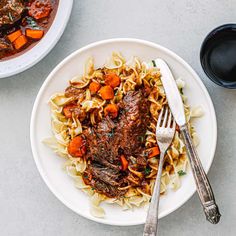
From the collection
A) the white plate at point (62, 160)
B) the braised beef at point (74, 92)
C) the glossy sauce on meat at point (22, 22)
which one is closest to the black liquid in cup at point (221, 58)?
the white plate at point (62, 160)

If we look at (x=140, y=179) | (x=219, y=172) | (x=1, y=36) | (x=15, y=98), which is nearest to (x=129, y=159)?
(x=140, y=179)

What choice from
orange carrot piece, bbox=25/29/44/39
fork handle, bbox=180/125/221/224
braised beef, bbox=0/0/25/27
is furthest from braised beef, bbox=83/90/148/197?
braised beef, bbox=0/0/25/27

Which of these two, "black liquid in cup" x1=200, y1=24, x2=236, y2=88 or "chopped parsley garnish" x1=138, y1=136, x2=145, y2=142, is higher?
"black liquid in cup" x1=200, y1=24, x2=236, y2=88

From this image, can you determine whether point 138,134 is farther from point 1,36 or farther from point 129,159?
point 1,36

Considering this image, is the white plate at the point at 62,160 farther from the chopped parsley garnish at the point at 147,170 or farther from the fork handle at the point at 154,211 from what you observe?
the chopped parsley garnish at the point at 147,170

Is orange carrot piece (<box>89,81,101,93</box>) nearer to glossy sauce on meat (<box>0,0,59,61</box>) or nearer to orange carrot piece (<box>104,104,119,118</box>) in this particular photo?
orange carrot piece (<box>104,104,119,118</box>)

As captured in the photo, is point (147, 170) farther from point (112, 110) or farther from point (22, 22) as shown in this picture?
point (22, 22)

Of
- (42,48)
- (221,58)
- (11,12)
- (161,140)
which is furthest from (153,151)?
(11,12)
